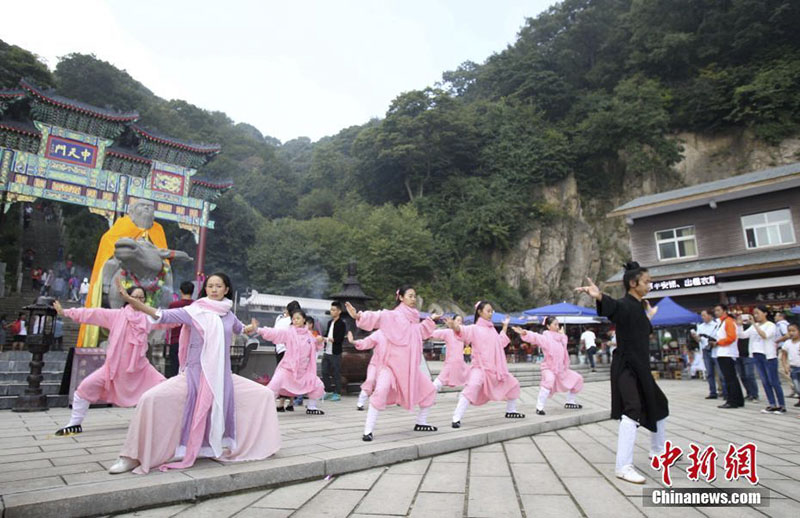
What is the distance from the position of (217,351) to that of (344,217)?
105 feet

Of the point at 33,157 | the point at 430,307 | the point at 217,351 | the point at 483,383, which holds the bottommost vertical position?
the point at 483,383

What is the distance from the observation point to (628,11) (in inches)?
1449

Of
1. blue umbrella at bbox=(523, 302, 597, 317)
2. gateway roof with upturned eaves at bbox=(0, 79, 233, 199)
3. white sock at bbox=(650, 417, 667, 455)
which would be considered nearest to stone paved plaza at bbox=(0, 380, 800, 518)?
white sock at bbox=(650, 417, 667, 455)

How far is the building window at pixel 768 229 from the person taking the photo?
1788 cm

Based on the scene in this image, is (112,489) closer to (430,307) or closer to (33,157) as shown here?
(33,157)

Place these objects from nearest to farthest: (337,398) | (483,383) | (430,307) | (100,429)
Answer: (100,429), (483,383), (337,398), (430,307)

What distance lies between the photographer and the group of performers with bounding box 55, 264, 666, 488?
12.0 feet

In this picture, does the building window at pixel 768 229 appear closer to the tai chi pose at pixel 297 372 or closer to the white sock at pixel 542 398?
the white sock at pixel 542 398

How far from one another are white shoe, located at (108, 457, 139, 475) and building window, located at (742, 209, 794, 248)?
22.0 m

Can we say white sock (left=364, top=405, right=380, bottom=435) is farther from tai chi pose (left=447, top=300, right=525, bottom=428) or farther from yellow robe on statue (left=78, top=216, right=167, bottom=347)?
yellow robe on statue (left=78, top=216, right=167, bottom=347)

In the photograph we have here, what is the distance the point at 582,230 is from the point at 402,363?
3122 centimetres

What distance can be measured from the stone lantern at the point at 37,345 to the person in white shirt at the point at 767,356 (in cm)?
1155

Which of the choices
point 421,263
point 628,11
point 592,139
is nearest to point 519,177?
point 592,139

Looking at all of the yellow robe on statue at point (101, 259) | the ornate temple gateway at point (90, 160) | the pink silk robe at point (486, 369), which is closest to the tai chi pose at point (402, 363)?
the pink silk robe at point (486, 369)
